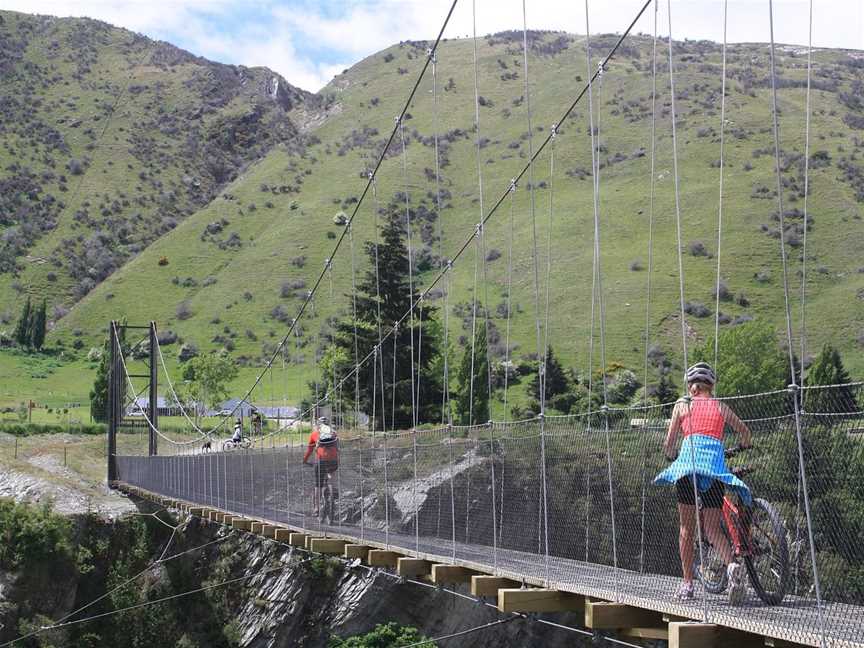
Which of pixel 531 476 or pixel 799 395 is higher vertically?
pixel 799 395

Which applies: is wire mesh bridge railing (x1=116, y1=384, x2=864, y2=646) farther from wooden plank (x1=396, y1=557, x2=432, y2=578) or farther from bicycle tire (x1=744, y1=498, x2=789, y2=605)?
wooden plank (x1=396, y1=557, x2=432, y2=578)

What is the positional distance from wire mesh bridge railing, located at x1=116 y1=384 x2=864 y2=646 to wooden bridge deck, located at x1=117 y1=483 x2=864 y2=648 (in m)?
0.01

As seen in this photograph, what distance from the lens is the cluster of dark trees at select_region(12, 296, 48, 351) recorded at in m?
67.2

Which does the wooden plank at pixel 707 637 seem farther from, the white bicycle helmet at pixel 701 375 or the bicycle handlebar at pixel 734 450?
the white bicycle helmet at pixel 701 375

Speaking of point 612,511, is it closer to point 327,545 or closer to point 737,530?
point 737,530

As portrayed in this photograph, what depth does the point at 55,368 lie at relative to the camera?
6406 cm

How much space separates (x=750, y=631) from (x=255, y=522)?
36.0ft

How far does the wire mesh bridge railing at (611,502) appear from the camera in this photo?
455cm

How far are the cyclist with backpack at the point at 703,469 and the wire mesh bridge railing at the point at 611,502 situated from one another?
0.31ft

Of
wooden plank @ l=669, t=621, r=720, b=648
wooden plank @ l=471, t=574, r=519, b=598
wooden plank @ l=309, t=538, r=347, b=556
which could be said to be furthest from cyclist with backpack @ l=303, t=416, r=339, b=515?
wooden plank @ l=669, t=621, r=720, b=648

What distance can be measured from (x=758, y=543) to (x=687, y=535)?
344 millimetres

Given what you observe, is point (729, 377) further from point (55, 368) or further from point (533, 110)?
point (533, 110)

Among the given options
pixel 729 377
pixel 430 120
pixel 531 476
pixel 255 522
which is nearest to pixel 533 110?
pixel 430 120

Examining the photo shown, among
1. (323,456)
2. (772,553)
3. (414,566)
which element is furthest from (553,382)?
(772,553)
